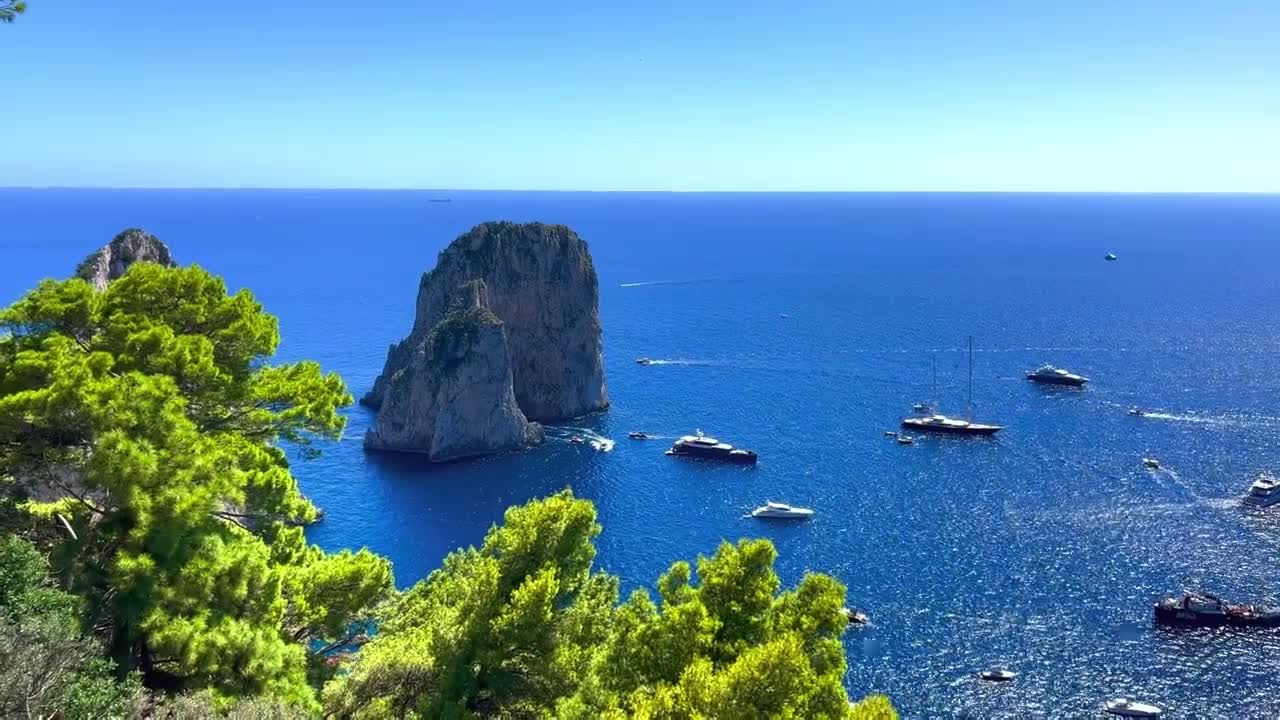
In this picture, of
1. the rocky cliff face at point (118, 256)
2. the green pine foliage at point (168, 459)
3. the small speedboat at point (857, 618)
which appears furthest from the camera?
the rocky cliff face at point (118, 256)

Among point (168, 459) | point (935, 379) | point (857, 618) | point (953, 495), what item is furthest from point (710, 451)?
point (168, 459)

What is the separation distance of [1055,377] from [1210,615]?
235ft

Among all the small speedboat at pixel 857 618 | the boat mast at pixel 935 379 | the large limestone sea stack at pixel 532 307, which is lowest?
the small speedboat at pixel 857 618

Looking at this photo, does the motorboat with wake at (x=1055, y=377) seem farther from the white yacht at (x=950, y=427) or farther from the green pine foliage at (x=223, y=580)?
the green pine foliage at (x=223, y=580)

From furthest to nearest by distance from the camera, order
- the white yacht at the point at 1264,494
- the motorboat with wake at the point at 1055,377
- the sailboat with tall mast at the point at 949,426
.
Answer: the motorboat with wake at the point at 1055,377 < the sailboat with tall mast at the point at 949,426 < the white yacht at the point at 1264,494

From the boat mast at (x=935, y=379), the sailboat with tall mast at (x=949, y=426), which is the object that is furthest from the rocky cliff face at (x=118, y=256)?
the boat mast at (x=935, y=379)

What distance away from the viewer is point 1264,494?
79.2 metres

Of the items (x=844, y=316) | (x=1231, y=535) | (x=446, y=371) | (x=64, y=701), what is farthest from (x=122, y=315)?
(x=844, y=316)

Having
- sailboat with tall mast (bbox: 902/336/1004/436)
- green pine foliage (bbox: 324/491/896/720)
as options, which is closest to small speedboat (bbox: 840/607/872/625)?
green pine foliage (bbox: 324/491/896/720)

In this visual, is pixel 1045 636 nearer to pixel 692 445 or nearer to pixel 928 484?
pixel 928 484

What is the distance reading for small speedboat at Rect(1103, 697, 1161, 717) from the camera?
49469 millimetres

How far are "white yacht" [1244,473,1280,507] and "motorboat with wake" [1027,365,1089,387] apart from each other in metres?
45.1

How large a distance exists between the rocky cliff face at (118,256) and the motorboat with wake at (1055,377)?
369 ft

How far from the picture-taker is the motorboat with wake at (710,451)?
9662 centimetres
